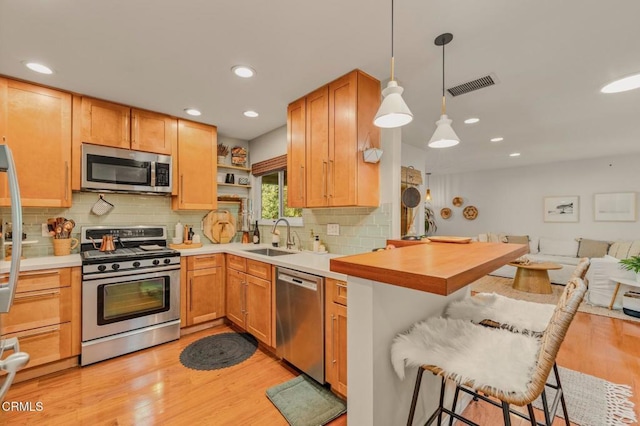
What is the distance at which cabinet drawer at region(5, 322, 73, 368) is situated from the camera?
6.95 feet

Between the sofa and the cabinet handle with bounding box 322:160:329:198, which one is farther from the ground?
the cabinet handle with bounding box 322:160:329:198

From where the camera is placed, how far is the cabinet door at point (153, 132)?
2.92 meters

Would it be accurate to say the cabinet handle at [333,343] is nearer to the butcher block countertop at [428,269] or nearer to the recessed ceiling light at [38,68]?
the butcher block countertop at [428,269]

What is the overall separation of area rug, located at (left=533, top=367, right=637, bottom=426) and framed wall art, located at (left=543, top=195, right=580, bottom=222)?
5.09 m

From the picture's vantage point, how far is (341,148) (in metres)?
2.29

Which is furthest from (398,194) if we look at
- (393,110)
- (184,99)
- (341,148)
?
(184,99)

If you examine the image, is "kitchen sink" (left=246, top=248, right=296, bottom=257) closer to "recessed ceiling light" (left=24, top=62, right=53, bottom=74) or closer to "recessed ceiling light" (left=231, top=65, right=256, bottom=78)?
"recessed ceiling light" (left=231, top=65, right=256, bottom=78)

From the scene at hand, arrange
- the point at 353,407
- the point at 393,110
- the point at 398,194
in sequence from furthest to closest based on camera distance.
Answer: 1. the point at 398,194
2. the point at 393,110
3. the point at 353,407

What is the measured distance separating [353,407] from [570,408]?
5.82 ft

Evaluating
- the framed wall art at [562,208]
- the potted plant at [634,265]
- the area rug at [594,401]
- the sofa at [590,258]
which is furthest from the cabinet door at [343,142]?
the framed wall art at [562,208]

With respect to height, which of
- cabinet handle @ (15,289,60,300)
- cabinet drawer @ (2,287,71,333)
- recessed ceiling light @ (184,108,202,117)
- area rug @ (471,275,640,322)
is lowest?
Answer: area rug @ (471,275,640,322)

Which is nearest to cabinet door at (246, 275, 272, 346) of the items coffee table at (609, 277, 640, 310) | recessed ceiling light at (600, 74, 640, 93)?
recessed ceiling light at (600, 74, 640, 93)

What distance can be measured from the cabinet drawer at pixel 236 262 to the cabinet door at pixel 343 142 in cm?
115

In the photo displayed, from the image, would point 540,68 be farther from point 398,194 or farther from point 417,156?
point 417,156
